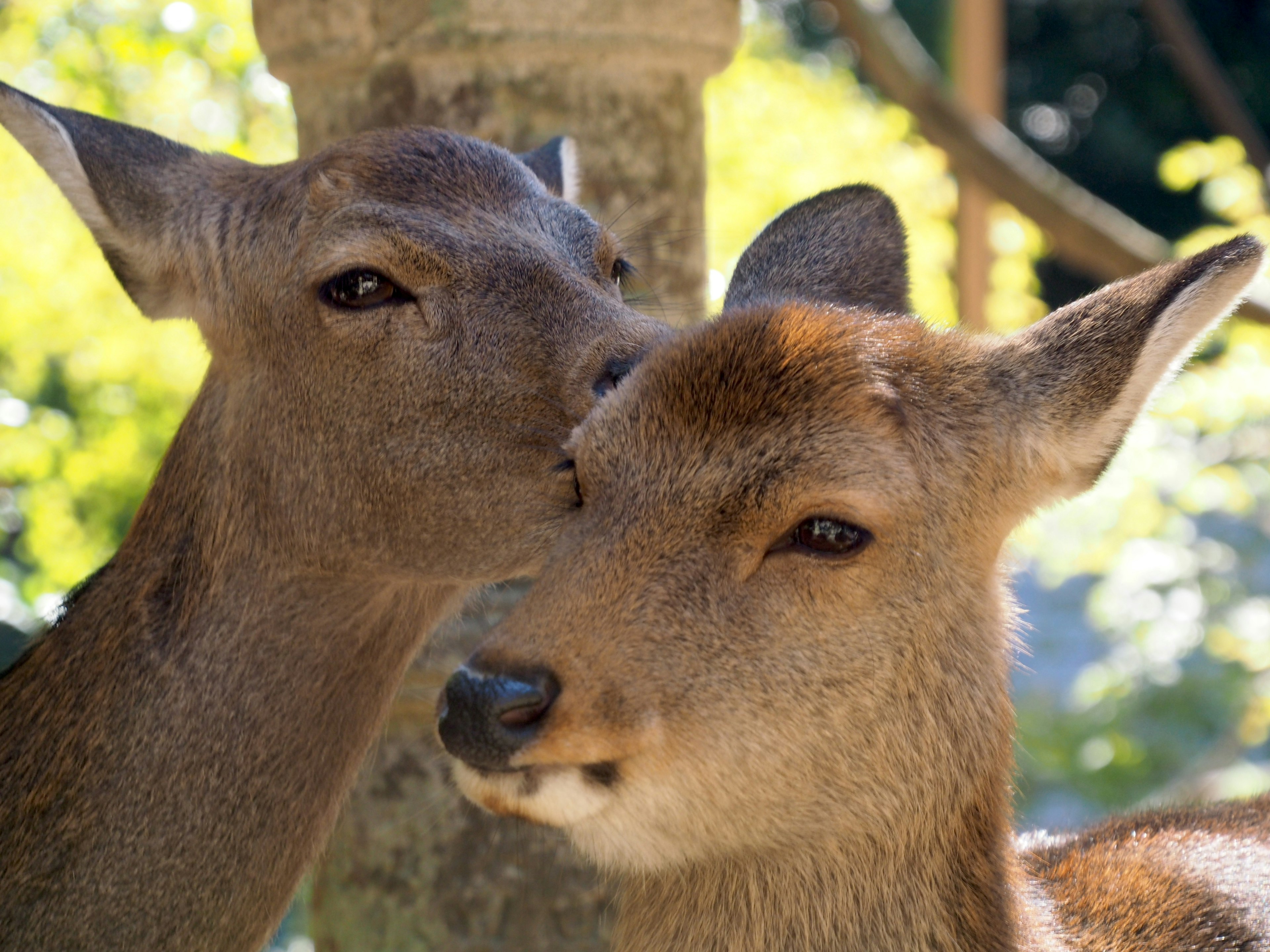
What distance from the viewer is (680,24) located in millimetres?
4301

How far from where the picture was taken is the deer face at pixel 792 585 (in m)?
2.44

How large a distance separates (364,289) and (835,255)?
122cm

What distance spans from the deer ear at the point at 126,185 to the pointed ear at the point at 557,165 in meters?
0.96

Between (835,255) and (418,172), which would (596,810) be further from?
(418,172)

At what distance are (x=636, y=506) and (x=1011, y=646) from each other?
2.92 feet

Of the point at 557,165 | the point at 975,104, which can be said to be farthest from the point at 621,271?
the point at 975,104

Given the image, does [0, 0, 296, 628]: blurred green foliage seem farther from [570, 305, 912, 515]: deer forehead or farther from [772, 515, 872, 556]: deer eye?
[772, 515, 872, 556]: deer eye

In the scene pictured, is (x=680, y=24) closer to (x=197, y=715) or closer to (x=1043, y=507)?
(x=1043, y=507)

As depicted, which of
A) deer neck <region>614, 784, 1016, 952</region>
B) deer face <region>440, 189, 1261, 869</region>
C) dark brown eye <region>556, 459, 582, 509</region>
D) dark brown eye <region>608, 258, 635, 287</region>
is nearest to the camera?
deer face <region>440, 189, 1261, 869</region>

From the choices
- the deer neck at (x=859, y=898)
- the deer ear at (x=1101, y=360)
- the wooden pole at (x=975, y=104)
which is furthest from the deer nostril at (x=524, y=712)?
the wooden pole at (x=975, y=104)

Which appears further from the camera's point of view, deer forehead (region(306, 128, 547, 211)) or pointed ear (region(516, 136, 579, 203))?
pointed ear (region(516, 136, 579, 203))

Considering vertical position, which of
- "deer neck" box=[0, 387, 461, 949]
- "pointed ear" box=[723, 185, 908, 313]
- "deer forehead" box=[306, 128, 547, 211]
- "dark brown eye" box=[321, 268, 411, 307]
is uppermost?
"deer forehead" box=[306, 128, 547, 211]

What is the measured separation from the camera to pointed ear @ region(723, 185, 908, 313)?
11.6ft

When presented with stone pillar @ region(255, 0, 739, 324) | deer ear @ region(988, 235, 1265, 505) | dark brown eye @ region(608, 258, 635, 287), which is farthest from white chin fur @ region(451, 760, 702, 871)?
stone pillar @ region(255, 0, 739, 324)
